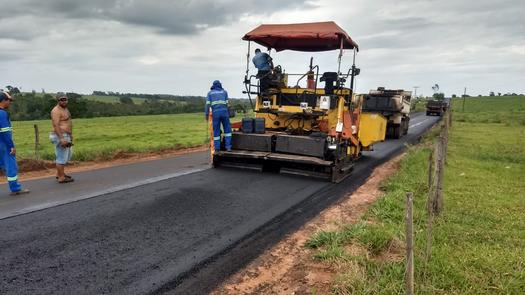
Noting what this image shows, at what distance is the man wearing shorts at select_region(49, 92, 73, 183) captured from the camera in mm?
7453

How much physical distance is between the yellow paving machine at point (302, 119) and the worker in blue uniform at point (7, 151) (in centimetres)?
377

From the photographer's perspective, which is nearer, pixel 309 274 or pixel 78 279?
pixel 78 279

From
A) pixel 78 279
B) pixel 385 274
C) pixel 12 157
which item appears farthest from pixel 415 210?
pixel 12 157

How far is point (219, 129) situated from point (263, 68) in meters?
1.79

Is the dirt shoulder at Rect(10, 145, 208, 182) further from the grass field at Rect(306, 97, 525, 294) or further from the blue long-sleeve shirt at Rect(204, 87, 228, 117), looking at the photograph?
the grass field at Rect(306, 97, 525, 294)

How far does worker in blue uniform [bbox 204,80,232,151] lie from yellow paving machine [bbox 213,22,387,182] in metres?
0.16

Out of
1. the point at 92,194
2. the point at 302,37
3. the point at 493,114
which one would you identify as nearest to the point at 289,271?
the point at 92,194

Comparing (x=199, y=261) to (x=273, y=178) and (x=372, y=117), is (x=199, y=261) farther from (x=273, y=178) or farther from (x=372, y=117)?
(x=372, y=117)

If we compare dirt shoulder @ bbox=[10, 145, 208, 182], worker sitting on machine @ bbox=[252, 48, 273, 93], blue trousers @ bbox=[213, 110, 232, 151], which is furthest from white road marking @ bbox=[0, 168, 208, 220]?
worker sitting on machine @ bbox=[252, 48, 273, 93]

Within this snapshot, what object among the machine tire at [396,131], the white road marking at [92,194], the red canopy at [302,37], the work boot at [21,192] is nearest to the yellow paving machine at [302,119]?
the red canopy at [302,37]

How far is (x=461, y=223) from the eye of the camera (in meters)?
5.51

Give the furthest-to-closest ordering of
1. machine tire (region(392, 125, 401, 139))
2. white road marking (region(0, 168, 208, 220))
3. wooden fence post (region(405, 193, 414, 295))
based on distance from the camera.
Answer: machine tire (region(392, 125, 401, 139)) → white road marking (region(0, 168, 208, 220)) → wooden fence post (region(405, 193, 414, 295))

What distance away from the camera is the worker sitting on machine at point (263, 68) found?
31.0 ft

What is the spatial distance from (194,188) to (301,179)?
7.33 ft
